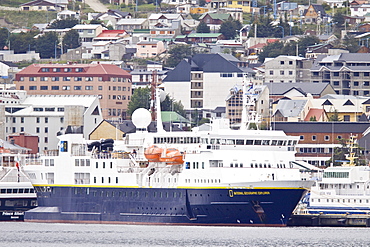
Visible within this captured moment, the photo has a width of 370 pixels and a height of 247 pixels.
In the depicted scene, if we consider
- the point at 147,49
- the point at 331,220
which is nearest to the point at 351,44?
the point at 147,49

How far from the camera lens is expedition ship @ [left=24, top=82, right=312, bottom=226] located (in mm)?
89875

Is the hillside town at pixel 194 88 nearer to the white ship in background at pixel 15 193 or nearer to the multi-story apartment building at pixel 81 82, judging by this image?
the multi-story apartment building at pixel 81 82

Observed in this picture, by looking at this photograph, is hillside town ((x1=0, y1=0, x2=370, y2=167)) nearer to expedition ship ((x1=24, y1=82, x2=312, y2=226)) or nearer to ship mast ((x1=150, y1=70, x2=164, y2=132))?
ship mast ((x1=150, y1=70, x2=164, y2=132))

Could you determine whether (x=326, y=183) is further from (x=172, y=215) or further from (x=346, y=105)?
(x=346, y=105)

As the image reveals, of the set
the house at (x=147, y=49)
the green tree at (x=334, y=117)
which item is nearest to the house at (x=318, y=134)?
the green tree at (x=334, y=117)

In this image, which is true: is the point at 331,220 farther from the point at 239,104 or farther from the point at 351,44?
the point at 351,44

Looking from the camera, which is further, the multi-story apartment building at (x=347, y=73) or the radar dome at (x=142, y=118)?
the multi-story apartment building at (x=347, y=73)

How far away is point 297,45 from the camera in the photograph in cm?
18912

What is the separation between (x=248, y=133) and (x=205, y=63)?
79969 millimetres

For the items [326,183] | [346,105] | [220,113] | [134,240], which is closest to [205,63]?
[220,113]

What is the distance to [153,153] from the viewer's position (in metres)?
93.0

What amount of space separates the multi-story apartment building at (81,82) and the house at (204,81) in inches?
331

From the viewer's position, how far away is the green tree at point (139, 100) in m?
156

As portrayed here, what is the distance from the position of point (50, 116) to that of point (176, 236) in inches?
2425
